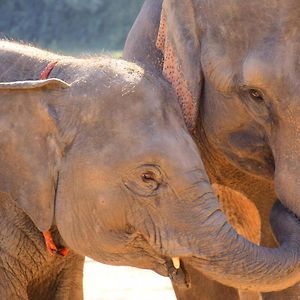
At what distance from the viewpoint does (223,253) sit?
3.34 m

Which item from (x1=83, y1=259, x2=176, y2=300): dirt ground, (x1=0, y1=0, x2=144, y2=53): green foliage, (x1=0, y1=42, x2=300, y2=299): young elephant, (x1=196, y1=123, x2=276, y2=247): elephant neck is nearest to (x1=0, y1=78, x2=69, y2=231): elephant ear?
(x1=0, y1=42, x2=300, y2=299): young elephant

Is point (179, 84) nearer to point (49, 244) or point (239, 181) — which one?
point (239, 181)

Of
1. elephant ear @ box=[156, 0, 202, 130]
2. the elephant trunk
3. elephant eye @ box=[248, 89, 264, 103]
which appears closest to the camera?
the elephant trunk

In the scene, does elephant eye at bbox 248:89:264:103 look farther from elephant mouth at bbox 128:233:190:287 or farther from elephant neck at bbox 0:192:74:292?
elephant neck at bbox 0:192:74:292

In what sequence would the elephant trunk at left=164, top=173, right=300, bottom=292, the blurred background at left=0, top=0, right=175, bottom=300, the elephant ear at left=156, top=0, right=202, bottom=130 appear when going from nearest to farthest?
the elephant trunk at left=164, top=173, right=300, bottom=292 < the elephant ear at left=156, top=0, right=202, bottom=130 < the blurred background at left=0, top=0, right=175, bottom=300

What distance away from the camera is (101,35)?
1820 cm

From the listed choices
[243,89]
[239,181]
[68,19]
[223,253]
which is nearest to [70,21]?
[68,19]

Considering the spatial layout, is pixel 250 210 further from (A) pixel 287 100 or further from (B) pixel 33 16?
(B) pixel 33 16

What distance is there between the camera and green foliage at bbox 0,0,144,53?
17.9 m

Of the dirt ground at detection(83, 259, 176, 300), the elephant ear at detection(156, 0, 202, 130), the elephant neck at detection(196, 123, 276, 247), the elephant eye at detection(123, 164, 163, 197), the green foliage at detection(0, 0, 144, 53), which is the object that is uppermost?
the elephant ear at detection(156, 0, 202, 130)

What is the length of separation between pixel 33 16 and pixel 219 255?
603 inches

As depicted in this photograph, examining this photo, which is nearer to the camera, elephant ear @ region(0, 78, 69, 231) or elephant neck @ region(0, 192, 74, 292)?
elephant ear @ region(0, 78, 69, 231)

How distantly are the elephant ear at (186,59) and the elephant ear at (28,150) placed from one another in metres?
0.56

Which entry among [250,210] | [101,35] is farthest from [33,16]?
[250,210]
